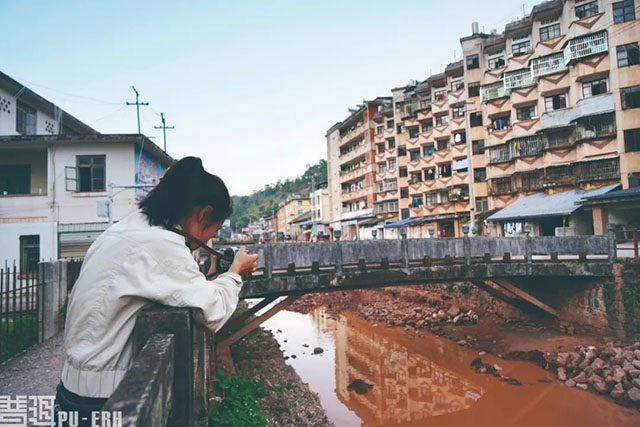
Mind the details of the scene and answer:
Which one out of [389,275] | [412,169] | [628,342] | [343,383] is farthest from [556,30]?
[343,383]

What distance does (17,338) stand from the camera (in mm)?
8320

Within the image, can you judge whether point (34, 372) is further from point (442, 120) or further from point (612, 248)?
point (442, 120)

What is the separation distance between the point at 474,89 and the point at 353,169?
18.4 m

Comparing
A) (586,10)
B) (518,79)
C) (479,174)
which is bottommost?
(479,174)

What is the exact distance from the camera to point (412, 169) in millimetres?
36562

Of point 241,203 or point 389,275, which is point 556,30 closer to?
point 389,275

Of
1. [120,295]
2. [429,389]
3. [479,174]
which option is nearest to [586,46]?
[479,174]

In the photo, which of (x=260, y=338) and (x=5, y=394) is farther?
(x=260, y=338)

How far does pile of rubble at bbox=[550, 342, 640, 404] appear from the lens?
9891mm

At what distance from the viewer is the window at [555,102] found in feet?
82.0

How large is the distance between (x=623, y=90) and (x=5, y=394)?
94.5 feet

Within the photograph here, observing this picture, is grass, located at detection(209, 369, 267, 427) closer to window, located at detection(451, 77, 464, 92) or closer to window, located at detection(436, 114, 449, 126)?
window, located at detection(436, 114, 449, 126)

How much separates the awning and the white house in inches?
902

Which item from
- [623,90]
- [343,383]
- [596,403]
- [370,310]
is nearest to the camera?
[596,403]
